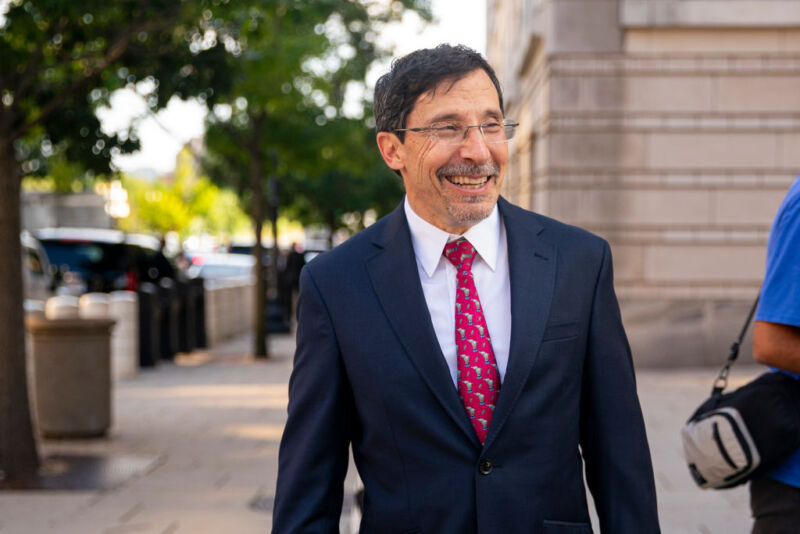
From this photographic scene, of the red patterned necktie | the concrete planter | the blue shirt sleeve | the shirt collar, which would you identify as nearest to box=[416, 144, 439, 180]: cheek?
the shirt collar

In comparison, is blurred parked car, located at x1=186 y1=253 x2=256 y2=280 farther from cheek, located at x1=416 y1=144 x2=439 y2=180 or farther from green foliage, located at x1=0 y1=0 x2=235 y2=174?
cheek, located at x1=416 y1=144 x2=439 y2=180

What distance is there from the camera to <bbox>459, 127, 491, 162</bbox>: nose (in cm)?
237

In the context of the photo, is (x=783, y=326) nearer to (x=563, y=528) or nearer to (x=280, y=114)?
(x=563, y=528)

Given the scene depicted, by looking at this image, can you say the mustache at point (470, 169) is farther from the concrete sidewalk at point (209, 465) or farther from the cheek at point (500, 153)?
the concrete sidewalk at point (209, 465)

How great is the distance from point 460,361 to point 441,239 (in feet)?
0.96

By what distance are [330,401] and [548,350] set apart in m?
0.51

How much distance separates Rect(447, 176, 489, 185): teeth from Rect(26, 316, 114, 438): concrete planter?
7383mm

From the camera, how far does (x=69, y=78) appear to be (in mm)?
9180

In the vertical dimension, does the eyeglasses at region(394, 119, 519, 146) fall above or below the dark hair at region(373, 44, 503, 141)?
below

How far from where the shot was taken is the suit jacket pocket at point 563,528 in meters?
2.31

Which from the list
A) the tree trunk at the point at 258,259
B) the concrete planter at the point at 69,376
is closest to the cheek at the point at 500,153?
the concrete planter at the point at 69,376

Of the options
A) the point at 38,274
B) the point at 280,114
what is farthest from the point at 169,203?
the point at 280,114

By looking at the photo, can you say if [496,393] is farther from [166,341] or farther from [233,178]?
[233,178]

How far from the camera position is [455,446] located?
2.30 m
